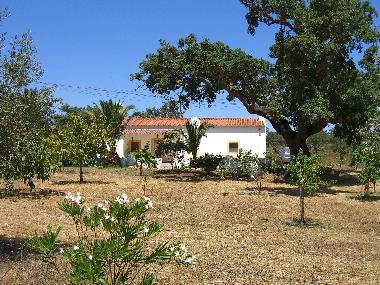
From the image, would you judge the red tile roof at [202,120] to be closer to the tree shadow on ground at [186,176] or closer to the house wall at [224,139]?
the house wall at [224,139]

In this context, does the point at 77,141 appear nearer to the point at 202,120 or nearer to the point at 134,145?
the point at 134,145

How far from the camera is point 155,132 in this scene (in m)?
43.4

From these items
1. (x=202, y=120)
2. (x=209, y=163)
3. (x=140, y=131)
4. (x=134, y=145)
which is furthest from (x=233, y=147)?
(x=209, y=163)

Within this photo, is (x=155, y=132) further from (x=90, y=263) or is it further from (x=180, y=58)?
(x=90, y=263)

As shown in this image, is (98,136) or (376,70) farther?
(376,70)

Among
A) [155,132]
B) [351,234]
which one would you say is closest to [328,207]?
[351,234]

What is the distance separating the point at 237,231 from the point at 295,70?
12.8 metres

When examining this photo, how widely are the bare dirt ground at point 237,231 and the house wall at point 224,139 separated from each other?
1792 centimetres

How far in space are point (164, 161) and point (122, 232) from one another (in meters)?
36.5

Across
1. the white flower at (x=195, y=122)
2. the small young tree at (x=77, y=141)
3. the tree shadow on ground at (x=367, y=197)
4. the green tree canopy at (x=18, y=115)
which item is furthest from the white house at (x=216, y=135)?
the green tree canopy at (x=18, y=115)

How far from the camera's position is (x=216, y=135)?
142 ft

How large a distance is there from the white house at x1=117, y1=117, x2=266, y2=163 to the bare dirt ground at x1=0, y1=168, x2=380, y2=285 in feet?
59.0

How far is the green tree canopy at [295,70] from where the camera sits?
2286 centimetres

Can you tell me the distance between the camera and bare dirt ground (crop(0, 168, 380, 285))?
8445mm
